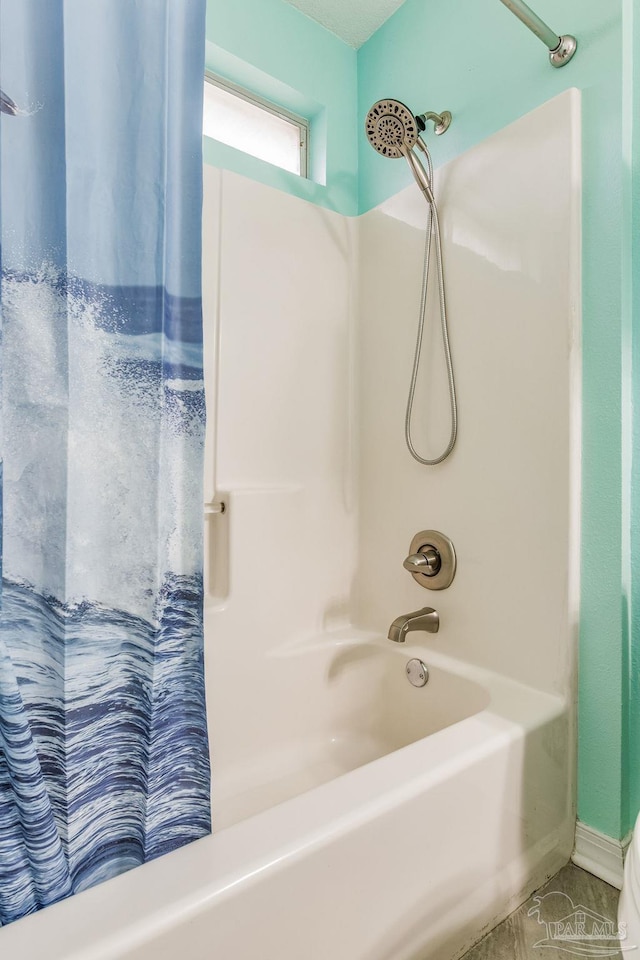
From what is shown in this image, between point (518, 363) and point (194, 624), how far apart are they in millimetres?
988

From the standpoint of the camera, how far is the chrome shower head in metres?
1.33

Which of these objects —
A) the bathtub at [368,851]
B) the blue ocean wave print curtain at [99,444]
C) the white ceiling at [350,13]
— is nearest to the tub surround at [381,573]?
the bathtub at [368,851]

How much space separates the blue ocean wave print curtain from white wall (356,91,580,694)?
0.81 meters

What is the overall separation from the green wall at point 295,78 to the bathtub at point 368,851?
155 cm

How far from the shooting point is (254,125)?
182cm

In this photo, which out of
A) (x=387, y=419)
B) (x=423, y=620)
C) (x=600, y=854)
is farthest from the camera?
(x=387, y=419)

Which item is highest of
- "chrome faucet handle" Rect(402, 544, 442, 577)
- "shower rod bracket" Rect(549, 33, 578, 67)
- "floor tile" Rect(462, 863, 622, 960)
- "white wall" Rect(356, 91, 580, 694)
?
Answer: "shower rod bracket" Rect(549, 33, 578, 67)

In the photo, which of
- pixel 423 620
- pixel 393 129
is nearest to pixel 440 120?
pixel 393 129

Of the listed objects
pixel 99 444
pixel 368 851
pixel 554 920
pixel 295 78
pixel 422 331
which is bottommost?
pixel 554 920

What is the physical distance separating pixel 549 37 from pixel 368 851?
1.74m

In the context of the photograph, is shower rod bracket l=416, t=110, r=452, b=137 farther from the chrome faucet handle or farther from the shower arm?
the chrome faucet handle

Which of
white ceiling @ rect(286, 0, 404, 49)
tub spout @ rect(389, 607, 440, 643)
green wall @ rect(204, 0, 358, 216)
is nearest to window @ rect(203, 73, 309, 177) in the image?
green wall @ rect(204, 0, 358, 216)

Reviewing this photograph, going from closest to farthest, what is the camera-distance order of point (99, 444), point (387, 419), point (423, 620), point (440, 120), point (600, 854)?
point (99, 444) → point (600, 854) → point (423, 620) → point (440, 120) → point (387, 419)

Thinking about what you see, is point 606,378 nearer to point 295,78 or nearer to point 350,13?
point 295,78
